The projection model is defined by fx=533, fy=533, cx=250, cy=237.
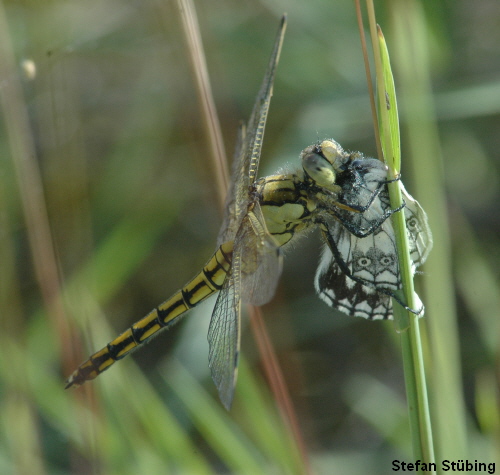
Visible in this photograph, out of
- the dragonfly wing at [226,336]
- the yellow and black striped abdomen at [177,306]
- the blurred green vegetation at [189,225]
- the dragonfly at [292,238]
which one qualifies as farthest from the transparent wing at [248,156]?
the blurred green vegetation at [189,225]

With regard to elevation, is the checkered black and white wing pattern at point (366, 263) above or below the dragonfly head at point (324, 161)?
below

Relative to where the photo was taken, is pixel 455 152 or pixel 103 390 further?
pixel 455 152

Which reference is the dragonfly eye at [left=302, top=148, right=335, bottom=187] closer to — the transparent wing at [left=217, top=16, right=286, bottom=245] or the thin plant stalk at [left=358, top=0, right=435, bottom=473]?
the transparent wing at [left=217, top=16, right=286, bottom=245]

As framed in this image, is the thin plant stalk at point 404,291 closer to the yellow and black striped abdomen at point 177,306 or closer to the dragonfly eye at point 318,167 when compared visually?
the dragonfly eye at point 318,167

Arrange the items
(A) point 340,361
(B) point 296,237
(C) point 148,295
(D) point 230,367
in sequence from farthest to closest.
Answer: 1. (C) point 148,295
2. (A) point 340,361
3. (B) point 296,237
4. (D) point 230,367

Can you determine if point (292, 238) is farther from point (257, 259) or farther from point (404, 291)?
point (404, 291)

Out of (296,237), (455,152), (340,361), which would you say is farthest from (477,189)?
(296,237)

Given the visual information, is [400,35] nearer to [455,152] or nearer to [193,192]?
[455,152]
